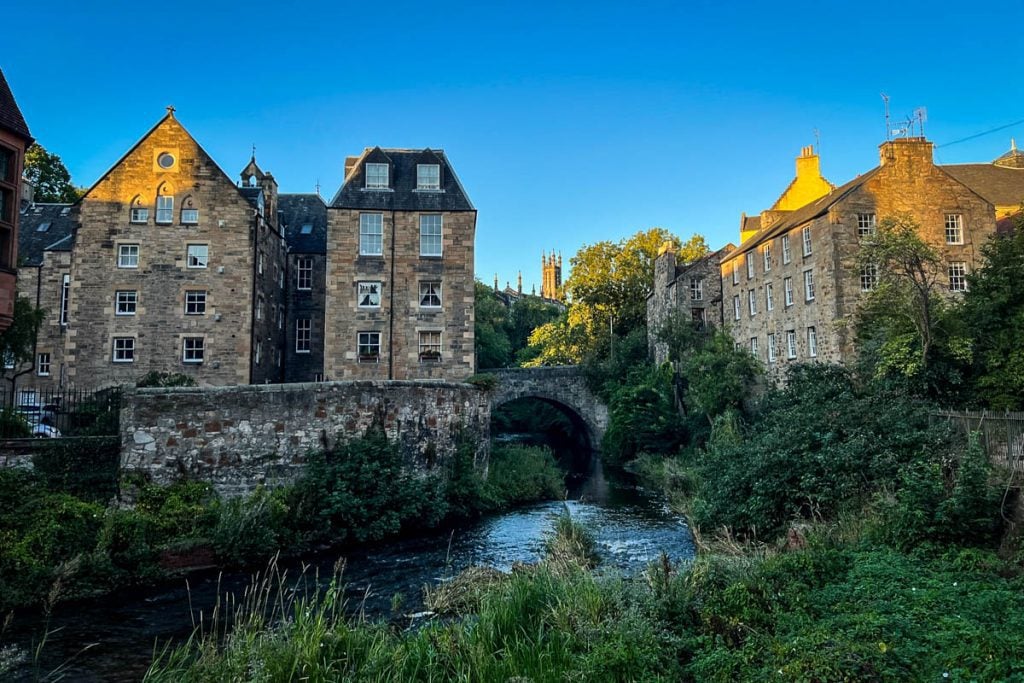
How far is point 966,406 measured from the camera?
55.1ft

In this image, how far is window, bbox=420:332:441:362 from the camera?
27922 millimetres

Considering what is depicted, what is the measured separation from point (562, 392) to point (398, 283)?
14.4 meters

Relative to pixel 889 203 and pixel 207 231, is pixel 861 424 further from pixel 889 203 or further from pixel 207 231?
pixel 207 231

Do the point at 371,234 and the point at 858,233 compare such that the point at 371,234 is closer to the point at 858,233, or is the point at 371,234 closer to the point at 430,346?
the point at 430,346

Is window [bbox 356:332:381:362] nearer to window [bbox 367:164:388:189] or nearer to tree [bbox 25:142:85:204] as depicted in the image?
window [bbox 367:164:388:189]

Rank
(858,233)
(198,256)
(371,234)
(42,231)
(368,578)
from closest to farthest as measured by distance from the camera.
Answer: (368,578) < (858,233) < (198,256) < (371,234) < (42,231)

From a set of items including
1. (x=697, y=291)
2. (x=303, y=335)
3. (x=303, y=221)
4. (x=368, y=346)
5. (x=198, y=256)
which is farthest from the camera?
(x=697, y=291)

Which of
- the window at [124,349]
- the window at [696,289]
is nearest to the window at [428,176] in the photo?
the window at [124,349]

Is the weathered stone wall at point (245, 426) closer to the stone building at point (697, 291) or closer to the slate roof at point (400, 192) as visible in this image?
the slate roof at point (400, 192)

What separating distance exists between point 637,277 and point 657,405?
16699 mm

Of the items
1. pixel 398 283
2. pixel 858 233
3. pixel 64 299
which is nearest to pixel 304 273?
pixel 398 283

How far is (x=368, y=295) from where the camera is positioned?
27.9m

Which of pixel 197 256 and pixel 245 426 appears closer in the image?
pixel 245 426

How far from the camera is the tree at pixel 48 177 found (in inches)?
1507
